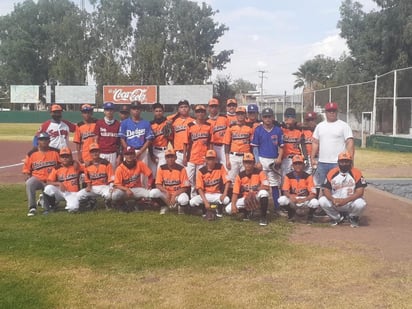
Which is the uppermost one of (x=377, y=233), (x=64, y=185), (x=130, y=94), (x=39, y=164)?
(x=130, y=94)

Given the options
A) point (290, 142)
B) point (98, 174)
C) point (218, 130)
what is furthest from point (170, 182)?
point (290, 142)

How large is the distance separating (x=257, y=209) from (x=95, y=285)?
310 centimetres

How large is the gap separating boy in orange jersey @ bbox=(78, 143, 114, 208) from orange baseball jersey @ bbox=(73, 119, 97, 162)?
0.34m

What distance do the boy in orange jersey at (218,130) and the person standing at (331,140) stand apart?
1547 mm

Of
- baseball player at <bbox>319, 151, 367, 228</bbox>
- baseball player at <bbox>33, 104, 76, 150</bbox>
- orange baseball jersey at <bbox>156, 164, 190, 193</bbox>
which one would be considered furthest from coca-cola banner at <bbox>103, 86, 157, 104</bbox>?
baseball player at <bbox>319, 151, 367, 228</bbox>

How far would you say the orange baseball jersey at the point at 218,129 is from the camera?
25.7ft

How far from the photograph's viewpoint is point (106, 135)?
774 centimetres

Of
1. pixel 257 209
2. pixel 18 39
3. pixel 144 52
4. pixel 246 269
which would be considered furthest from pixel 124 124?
pixel 18 39

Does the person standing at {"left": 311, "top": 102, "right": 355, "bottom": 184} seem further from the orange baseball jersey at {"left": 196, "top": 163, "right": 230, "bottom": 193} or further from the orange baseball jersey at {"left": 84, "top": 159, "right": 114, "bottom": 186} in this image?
the orange baseball jersey at {"left": 84, "top": 159, "right": 114, "bottom": 186}

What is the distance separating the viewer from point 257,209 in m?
6.80

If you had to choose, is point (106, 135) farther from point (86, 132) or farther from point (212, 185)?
point (212, 185)

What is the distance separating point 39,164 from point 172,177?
6.84 feet

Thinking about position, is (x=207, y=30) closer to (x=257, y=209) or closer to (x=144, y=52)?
(x=144, y=52)

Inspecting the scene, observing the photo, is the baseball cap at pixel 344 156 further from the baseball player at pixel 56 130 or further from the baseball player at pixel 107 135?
the baseball player at pixel 56 130
